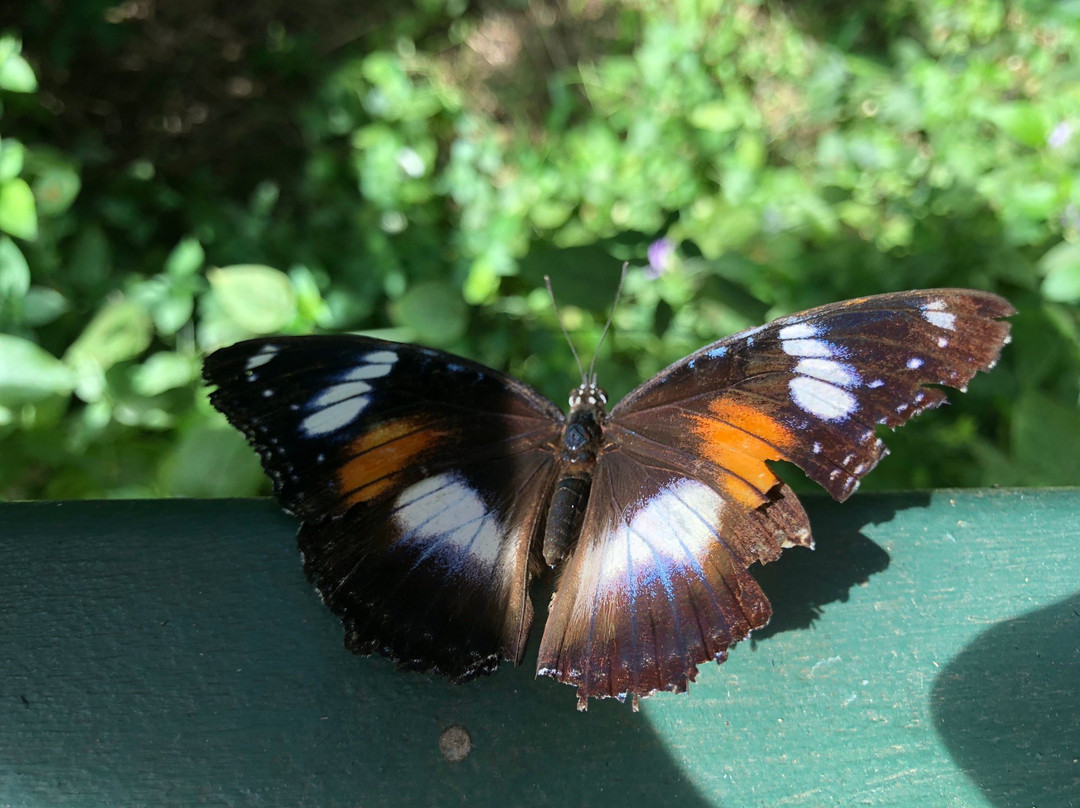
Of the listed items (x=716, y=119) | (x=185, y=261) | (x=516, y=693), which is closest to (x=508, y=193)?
(x=716, y=119)

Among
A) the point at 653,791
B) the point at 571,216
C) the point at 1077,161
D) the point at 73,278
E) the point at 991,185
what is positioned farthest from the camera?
the point at 991,185

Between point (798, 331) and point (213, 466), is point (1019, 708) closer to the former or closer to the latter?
point (798, 331)

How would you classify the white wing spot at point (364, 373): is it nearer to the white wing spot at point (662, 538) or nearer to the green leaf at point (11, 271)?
the white wing spot at point (662, 538)

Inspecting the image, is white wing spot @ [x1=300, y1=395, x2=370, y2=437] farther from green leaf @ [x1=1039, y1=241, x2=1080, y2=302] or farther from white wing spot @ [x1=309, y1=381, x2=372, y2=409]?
green leaf @ [x1=1039, y1=241, x2=1080, y2=302]

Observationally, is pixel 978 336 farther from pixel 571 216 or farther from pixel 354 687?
pixel 571 216

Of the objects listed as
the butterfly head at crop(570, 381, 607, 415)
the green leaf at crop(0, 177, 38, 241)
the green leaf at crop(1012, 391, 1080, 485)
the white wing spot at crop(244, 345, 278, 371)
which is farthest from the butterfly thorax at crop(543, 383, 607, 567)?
the green leaf at crop(0, 177, 38, 241)

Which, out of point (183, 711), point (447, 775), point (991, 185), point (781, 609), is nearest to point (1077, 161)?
point (991, 185)
